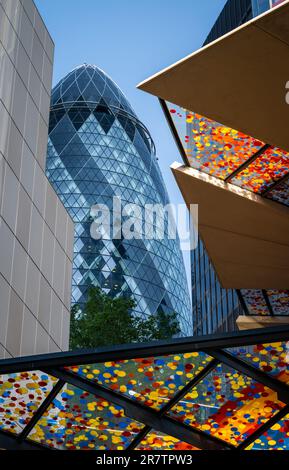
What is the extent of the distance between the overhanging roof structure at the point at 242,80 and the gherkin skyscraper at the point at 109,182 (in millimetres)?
75791

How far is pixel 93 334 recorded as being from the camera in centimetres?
3334

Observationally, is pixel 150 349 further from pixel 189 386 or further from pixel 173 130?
pixel 173 130

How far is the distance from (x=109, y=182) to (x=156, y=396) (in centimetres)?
9215

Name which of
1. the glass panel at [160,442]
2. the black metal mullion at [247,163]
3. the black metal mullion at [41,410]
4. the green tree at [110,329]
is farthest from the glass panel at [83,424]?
the green tree at [110,329]

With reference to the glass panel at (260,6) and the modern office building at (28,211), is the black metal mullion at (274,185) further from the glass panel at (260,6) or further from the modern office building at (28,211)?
the modern office building at (28,211)

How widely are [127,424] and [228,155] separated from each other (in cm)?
705

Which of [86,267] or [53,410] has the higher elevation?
[86,267]

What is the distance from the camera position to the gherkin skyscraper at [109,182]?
92.0 meters

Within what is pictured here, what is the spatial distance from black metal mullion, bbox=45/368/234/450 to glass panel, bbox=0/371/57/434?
0.39 metres

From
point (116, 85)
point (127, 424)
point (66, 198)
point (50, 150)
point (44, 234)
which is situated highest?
point (116, 85)

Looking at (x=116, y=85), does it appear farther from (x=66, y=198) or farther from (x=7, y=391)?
(x=7, y=391)

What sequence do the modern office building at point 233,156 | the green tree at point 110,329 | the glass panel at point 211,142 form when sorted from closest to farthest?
1. the modern office building at point 233,156
2. the glass panel at point 211,142
3. the green tree at point 110,329
